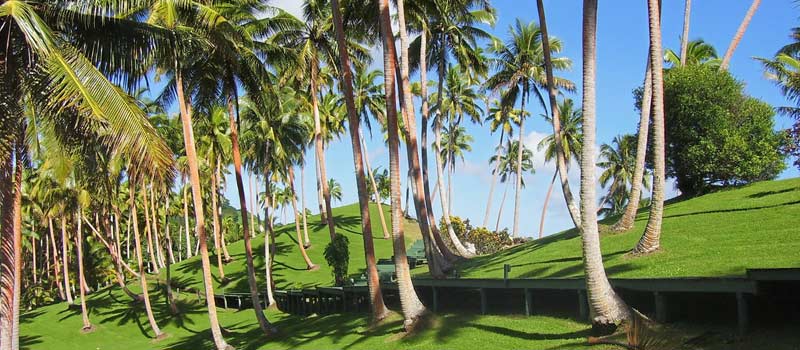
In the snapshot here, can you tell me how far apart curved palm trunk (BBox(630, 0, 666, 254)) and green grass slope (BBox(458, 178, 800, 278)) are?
459 mm

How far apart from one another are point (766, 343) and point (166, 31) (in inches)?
463

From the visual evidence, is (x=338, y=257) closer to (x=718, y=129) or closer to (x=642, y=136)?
A: (x=642, y=136)

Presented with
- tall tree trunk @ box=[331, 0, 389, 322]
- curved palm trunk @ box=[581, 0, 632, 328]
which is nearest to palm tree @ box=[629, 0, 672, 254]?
curved palm trunk @ box=[581, 0, 632, 328]

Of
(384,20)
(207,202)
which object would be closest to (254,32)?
(384,20)

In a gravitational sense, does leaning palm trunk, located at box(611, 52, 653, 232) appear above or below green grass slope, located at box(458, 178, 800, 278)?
above

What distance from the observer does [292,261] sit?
46438mm

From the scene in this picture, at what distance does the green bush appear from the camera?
27.1 metres

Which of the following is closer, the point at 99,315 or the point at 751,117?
the point at 751,117

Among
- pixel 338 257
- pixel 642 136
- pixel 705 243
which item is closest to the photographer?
pixel 705 243

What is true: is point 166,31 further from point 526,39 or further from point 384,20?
point 526,39

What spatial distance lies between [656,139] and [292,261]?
33.3 metres

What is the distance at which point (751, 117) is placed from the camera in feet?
91.0

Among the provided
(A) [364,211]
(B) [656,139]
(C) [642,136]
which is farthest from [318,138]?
(B) [656,139]

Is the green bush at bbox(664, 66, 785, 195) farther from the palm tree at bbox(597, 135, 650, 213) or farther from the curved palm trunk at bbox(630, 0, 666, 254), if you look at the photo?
the palm tree at bbox(597, 135, 650, 213)
